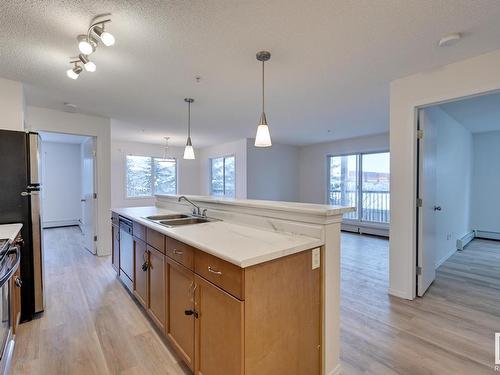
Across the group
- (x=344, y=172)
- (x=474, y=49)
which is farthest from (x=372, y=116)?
(x=344, y=172)

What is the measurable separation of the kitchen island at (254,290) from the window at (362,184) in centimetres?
460

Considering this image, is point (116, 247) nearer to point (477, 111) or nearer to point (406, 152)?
point (406, 152)

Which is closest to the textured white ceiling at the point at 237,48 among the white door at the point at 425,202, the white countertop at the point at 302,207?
the white door at the point at 425,202

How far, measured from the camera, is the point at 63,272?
348 centimetres

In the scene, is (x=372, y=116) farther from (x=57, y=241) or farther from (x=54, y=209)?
(x=54, y=209)

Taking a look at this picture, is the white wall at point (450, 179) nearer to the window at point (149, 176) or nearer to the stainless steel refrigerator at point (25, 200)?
the stainless steel refrigerator at point (25, 200)

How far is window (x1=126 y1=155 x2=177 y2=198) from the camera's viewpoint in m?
7.00

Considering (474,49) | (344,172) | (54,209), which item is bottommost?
(54,209)

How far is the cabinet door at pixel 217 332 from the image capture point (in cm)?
120

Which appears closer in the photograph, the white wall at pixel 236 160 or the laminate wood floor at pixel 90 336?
the laminate wood floor at pixel 90 336

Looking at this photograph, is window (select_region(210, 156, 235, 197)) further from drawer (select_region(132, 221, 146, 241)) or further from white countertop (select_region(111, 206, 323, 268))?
white countertop (select_region(111, 206, 323, 268))

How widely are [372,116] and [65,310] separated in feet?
16.5

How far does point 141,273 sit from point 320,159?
5856 mm

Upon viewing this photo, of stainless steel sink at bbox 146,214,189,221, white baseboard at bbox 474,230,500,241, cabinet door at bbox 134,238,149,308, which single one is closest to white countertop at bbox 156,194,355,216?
stainless steel sink at bbox 146,214,189,221
